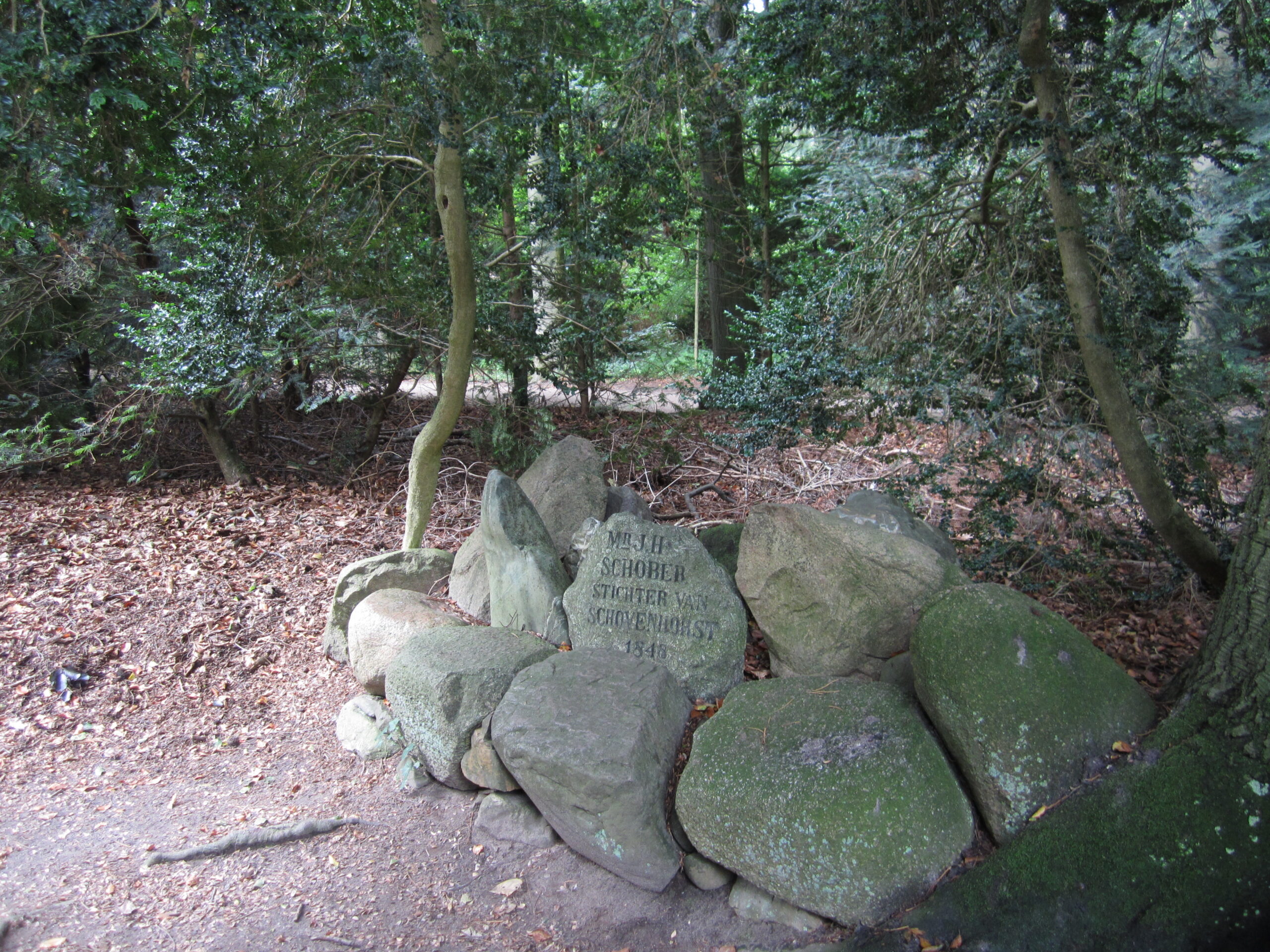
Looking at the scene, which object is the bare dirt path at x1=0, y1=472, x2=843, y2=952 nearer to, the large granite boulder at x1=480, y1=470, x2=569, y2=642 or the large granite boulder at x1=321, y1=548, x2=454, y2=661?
the large granite boulder at x1=321, y1=548, x2=454, y2=661

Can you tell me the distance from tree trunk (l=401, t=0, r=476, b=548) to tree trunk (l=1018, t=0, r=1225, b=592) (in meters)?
3.20

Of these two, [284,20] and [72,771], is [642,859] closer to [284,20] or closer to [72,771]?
[72,771]

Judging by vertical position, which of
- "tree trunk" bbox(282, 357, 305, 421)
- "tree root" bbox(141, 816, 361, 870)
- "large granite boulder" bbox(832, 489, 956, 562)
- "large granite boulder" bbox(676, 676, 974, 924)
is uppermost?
"tree trunk" bbox(282, 357, 305, 421)

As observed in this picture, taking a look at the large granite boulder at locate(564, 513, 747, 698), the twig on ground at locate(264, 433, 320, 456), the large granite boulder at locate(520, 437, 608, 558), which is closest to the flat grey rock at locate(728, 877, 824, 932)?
the large granite boulder at locate(564, 513, 747, 698)

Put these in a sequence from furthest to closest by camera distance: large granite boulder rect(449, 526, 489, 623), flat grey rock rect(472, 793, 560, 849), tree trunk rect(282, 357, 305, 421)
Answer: tree trunk rect(282, 357, 305, 421), large granite boulder rect(449, 526, 489, 623), flat grey rock rect(472, 793, 560, 849)

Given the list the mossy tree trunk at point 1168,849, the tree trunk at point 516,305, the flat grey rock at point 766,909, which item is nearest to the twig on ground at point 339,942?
the flat grey rock at point 766,909

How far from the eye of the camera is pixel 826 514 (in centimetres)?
401

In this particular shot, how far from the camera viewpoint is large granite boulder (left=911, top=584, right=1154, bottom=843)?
2861mm

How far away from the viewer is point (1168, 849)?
256 centimetres

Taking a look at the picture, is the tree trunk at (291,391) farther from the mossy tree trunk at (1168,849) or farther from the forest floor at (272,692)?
the mossy tree trunk at (1168,849)

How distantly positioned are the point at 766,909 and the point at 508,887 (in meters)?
1.05

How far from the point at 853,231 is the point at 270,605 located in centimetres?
485

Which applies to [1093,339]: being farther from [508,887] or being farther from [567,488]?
[508,887]

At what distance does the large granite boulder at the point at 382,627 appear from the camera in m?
4.48
